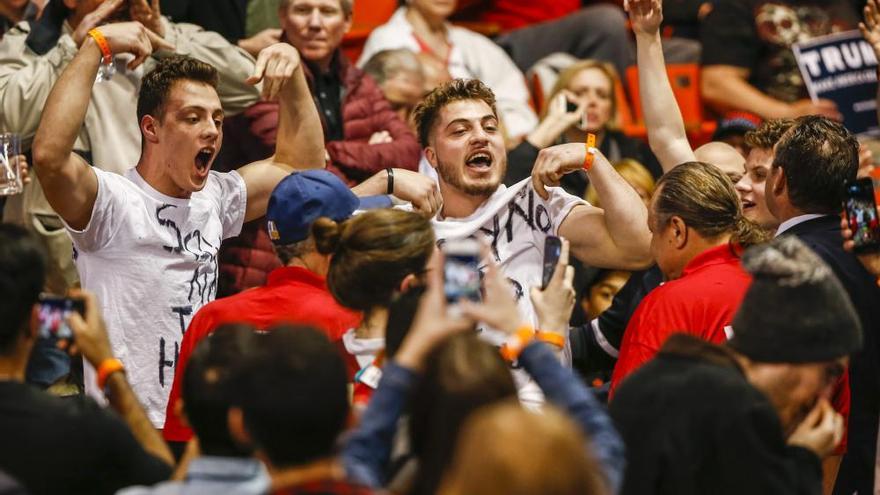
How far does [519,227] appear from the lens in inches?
204

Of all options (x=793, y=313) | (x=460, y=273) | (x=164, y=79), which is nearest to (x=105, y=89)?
(x=164, y=79)

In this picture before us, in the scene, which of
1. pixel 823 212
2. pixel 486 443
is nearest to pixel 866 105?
pixel 823 212

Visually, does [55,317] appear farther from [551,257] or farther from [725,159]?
[725,159]

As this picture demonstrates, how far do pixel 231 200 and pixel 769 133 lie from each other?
2.11 metres

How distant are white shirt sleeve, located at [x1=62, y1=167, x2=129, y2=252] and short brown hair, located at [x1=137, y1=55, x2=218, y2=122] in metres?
0.34

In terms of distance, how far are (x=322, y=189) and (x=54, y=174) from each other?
92cm

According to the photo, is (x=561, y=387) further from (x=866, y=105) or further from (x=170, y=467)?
(x=866, y=105)

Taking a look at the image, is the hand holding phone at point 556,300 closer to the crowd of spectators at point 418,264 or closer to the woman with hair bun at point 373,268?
the crowd of spectators at point 418,264

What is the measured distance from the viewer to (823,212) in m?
5.00

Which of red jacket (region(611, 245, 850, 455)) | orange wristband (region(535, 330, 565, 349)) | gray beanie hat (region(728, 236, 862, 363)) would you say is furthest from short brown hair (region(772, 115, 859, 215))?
orange wristband (region(535, 330, 565, 349))

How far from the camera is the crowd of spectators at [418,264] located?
3.06m

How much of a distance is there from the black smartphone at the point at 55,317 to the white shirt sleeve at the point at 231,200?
175 cm

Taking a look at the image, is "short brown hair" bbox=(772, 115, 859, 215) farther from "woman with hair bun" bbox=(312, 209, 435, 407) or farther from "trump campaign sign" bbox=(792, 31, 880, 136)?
"trump campaign sign" bbox=(792, 31, 880, 136)

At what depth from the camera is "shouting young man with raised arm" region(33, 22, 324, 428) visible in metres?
4.77
